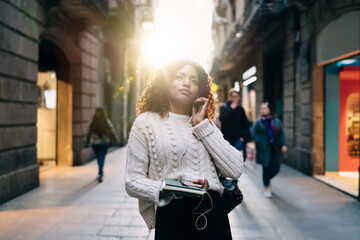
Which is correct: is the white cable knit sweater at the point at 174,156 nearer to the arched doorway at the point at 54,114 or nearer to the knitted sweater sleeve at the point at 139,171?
the knitted sweater sleeve at the point at 139,171

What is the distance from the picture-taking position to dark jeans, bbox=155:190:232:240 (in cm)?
182

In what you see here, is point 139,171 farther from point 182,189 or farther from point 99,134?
point 99,134

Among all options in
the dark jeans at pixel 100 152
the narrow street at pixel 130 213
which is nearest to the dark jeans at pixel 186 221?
the narrow street at pixel 130 213

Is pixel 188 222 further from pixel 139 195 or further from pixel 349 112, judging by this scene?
pixel 349 112

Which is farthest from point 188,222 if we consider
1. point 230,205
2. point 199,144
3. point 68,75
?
point 68,75

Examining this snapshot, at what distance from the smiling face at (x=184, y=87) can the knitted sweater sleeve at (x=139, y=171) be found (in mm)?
251

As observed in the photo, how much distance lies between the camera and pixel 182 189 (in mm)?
1571

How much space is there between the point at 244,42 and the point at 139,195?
44.1ft

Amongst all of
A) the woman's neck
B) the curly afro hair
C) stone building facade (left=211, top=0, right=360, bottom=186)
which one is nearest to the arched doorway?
stone building facade (left=211, top=0, right=360, bottom=186)

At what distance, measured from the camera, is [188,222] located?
183cm

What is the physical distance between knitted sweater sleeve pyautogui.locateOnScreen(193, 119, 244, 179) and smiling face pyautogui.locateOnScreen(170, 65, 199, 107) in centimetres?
19

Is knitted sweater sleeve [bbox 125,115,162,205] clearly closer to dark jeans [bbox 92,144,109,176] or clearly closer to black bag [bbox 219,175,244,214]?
black bag [bbox 219,175,244,214]

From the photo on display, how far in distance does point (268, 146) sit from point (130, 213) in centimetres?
288

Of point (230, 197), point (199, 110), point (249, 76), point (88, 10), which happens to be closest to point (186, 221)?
point (230, 197)
